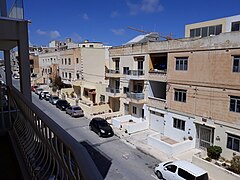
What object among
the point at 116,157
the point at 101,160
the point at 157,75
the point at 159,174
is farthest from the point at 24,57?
the point at 157,75

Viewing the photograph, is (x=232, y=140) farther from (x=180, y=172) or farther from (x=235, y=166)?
(x=180, y=172)

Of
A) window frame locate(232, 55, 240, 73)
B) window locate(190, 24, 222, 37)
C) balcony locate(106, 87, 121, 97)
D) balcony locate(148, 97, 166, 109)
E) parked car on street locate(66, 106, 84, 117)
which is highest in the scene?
window locate(190, 24, 222, 37)

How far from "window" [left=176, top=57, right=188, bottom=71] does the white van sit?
7562 millimetres

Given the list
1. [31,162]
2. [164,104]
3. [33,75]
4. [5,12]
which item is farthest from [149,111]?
[33,75]

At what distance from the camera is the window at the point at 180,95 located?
15573 millimetres

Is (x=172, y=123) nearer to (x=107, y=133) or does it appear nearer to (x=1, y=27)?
(x=107, y=133)

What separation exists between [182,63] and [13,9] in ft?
41.4

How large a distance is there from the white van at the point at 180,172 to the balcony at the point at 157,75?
27.1ft

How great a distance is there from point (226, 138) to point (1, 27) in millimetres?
13228

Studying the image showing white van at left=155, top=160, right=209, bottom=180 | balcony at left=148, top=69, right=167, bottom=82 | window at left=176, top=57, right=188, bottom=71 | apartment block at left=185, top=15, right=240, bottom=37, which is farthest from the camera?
apartment block at left=185, top=15, right=240, bottom=37

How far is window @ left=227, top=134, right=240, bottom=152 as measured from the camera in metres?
12.1

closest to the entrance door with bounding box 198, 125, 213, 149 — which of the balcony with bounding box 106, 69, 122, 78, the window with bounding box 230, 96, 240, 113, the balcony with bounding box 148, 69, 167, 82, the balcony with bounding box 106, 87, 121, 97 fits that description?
the window with bounding box 230, 96, 240, 113

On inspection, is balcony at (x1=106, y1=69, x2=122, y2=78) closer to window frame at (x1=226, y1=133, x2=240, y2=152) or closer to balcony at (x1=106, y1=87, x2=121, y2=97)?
balcony at (x1=106, y1=87, x2=121, y2=97)

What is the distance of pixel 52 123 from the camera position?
1.77m
